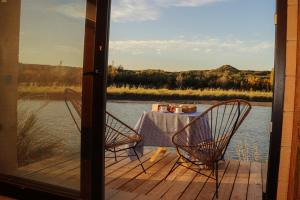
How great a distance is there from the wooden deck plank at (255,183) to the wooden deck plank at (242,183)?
0.04m

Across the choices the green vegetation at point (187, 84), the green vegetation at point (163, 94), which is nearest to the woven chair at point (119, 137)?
the green vegetation at point (187, 84)

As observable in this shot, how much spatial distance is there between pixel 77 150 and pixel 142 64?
28.2 ft

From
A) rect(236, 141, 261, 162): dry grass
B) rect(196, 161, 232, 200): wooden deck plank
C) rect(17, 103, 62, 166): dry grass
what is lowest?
rect(196, 161, 232, 200): wooden deck plank

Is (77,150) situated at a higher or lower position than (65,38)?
lower

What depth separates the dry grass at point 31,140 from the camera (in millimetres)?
2875

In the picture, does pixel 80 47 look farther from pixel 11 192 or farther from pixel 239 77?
pixel 239 77

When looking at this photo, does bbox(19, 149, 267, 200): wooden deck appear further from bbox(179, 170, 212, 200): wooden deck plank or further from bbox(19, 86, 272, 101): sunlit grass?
bbox(19, 86, 272, 101): sunlit grass

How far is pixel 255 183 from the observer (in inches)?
146

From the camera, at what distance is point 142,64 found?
437 inches

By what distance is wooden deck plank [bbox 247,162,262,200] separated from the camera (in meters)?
3.34

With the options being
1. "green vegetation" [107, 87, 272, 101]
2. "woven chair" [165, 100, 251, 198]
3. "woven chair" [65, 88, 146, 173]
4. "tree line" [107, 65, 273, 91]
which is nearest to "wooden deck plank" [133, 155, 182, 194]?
"woven chair" [165, 100, 251, 198]

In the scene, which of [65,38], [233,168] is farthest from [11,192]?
[233,168]

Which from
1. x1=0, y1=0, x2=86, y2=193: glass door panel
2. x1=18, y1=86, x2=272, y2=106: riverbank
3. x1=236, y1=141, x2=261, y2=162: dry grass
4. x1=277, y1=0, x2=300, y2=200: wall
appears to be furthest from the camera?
x1=18, y1=86, x2=272, y2=106: riverbank

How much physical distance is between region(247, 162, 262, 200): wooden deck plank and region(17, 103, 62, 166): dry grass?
6.19 ft
